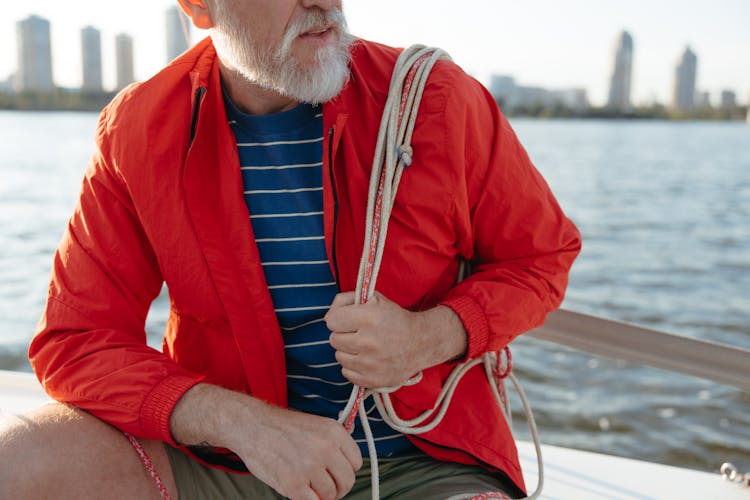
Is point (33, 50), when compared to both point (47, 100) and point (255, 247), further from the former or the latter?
point (255, 247)

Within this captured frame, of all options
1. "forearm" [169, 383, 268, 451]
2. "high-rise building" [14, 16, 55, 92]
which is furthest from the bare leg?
"high-rise building" [14, 16, 55, 92]

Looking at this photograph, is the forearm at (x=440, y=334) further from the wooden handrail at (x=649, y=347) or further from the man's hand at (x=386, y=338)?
the wooden handrail at (x=649, y=347)

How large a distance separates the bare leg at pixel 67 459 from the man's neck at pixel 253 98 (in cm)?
62

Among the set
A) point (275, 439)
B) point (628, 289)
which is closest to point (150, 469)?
point (275, 439)

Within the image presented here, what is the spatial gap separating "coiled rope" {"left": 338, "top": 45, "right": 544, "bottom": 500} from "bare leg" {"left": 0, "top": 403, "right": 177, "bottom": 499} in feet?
1.23

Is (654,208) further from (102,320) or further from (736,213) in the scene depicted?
(102,320)

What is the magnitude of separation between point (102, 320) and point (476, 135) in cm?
73

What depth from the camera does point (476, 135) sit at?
139cm

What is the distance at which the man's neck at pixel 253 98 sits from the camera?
151cm

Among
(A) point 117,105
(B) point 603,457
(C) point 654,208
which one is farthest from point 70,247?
(C) point 654,208

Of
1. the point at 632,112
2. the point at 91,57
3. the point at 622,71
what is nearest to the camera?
the point at 91,57

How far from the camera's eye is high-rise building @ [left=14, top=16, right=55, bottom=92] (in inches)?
630

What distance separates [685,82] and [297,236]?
4912 cm

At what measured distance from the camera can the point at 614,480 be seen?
1909 mm
